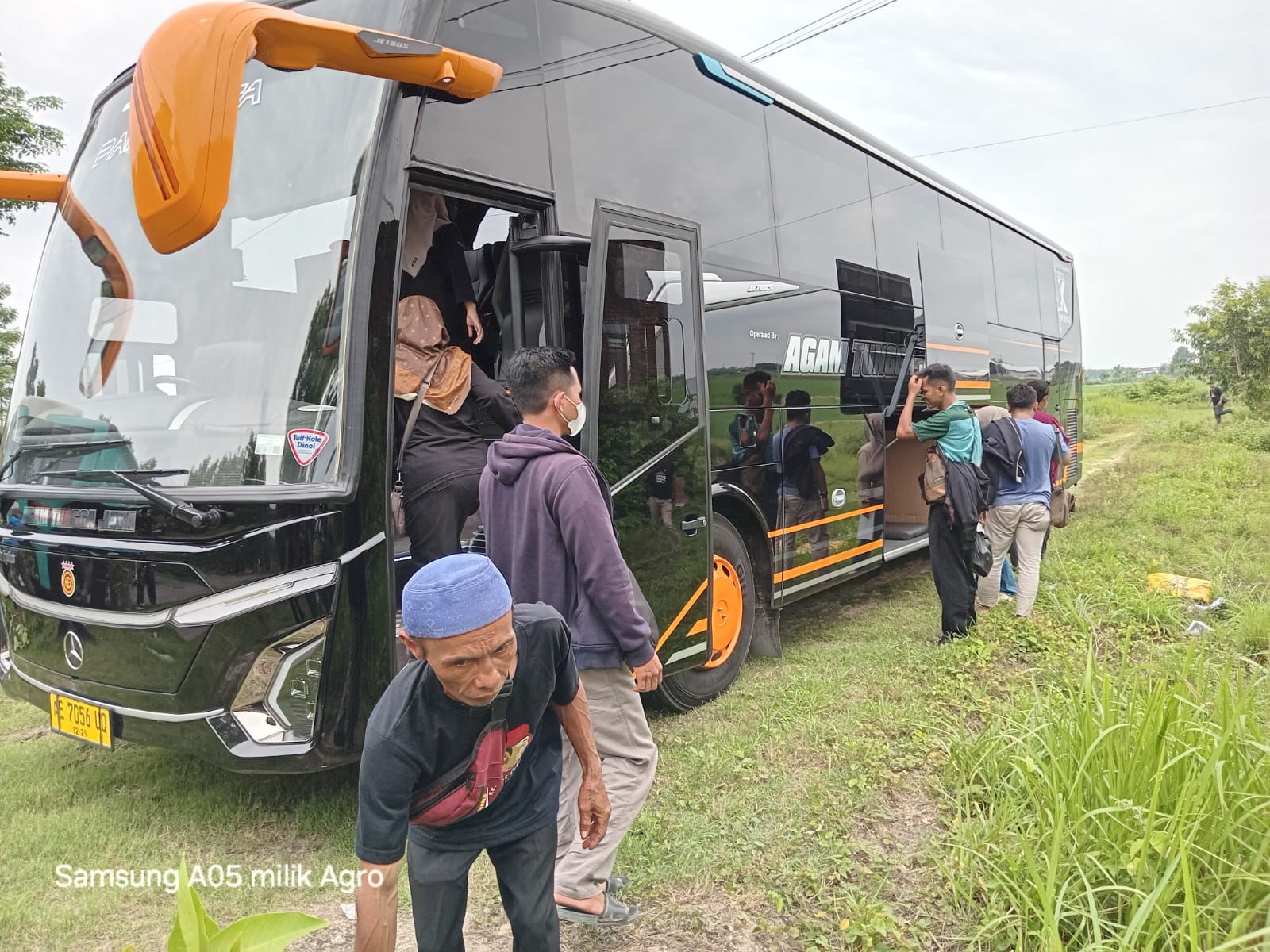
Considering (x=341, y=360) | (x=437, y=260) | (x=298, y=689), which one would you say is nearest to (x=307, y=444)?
(x=341, y=360)

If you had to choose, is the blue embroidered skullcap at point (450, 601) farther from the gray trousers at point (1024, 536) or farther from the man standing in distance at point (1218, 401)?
the man standing in distance at point (1218, 401)

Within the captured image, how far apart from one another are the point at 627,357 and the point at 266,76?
71.8 inches

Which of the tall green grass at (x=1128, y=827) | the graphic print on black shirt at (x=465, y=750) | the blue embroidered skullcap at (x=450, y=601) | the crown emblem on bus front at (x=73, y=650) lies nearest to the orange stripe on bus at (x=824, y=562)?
the tall green grass at (x=1128, y=827)

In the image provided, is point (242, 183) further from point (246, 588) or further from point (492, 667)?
point (492, 667)

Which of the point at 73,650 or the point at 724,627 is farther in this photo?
the point at 724,627

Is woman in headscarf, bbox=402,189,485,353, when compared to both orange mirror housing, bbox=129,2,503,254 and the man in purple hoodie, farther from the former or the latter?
orange mirror housing, bbox=129,2,503,254

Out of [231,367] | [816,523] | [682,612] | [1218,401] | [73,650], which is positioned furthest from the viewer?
[1218,401]

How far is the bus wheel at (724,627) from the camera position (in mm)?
4738

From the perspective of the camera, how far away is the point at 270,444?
3092mm

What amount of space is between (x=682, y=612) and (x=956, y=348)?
16.5ft

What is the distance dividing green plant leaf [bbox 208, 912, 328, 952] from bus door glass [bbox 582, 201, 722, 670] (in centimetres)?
239

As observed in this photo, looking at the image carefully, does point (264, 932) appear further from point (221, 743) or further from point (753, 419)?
point (753, 419)

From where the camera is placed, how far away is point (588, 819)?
2.21 m

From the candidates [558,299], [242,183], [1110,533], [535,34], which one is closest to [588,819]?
[558,299]
